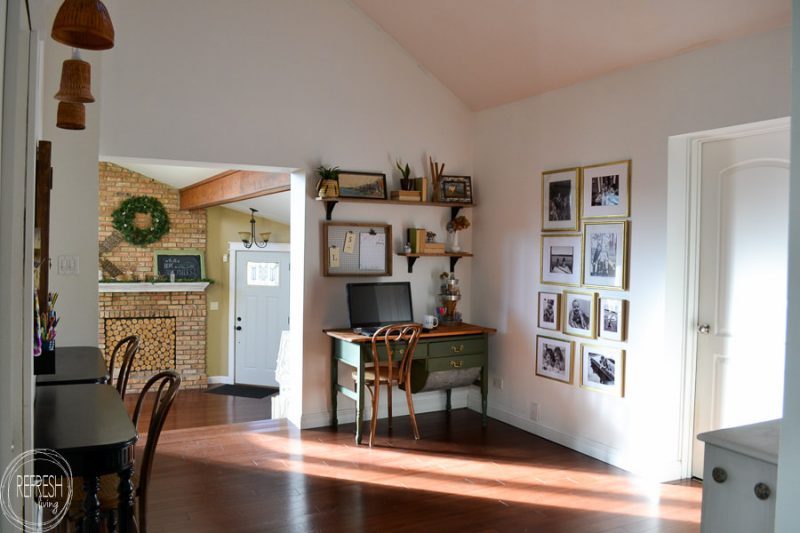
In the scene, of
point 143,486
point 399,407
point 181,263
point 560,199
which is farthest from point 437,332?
point 181,263

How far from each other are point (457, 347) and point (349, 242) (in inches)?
46.7

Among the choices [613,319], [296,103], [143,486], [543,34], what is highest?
[543,34]

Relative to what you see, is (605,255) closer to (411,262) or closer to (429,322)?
(429,322)

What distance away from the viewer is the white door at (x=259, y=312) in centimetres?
902

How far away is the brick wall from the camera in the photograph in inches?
331

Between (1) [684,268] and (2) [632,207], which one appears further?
(2) [632,207]

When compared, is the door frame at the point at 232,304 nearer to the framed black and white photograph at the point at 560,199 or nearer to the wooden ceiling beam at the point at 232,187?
the wooden ceiling beam at the point at 232,187

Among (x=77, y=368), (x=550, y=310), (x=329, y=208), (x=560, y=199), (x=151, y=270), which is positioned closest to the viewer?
(x=77, y=368)

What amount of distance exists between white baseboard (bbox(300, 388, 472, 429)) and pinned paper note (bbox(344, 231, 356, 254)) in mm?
1184

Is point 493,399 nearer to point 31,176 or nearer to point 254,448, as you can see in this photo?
point 254,448

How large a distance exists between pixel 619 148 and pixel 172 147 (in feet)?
9.91

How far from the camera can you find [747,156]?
3.63m

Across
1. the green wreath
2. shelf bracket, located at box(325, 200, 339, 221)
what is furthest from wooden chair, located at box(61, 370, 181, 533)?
the green wreath

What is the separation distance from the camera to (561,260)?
4566mm
